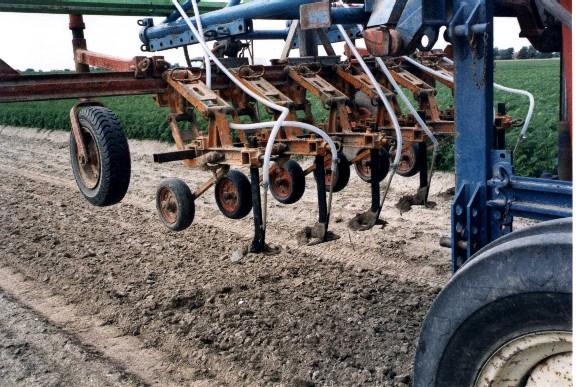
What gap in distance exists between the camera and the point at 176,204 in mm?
4352

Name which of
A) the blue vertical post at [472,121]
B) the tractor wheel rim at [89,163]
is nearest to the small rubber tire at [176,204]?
the tractor wheel rim at [89,163]

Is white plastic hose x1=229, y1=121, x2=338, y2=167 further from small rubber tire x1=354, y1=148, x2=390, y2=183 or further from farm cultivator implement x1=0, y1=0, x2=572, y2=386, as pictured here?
small rubber tire x1=354, y1=148, x2=390, y2=183

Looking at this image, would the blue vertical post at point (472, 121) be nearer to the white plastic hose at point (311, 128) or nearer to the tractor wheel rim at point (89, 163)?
the white plastic hose at point (311, 128)

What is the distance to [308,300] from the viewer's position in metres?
4.36

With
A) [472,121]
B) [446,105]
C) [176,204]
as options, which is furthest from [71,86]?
[446,105]

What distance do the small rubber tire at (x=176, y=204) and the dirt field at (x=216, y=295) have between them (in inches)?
21.1

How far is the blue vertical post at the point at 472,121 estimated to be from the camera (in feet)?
7.40

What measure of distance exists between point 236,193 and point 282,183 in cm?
59

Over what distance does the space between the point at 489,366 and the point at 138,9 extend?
427cm

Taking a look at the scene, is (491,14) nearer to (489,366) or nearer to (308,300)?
(489,366)

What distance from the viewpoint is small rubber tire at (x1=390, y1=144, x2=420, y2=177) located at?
5648 mm

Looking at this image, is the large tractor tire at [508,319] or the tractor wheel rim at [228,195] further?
the tractor wheel rim at [228,195]

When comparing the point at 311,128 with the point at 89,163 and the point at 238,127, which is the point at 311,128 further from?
the point at 89,163

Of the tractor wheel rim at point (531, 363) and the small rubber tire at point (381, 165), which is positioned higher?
the small rubber tire at point (381, 165)
